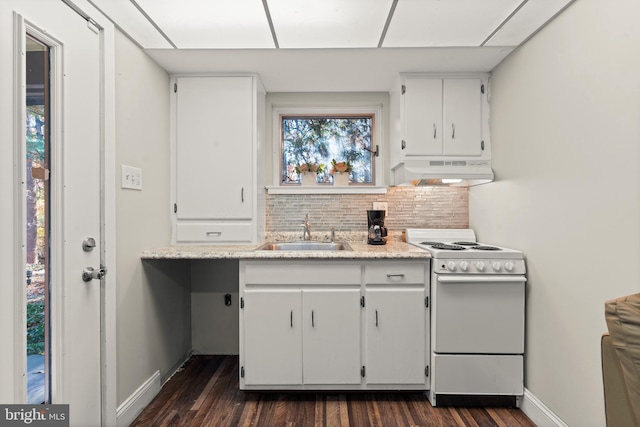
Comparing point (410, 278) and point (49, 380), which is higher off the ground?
point (410, 278)

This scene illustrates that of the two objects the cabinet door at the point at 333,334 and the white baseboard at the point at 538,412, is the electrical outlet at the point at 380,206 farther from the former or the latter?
the white baseboard at the point at 538,412

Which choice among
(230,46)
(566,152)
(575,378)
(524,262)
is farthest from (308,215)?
(575,378)

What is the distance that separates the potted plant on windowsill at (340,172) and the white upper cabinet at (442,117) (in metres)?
0.54

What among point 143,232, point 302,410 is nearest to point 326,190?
point 143,232

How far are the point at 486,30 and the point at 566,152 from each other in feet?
2.57

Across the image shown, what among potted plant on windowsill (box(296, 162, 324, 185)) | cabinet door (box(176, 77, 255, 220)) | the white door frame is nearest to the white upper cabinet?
potted plant on windowsill (box(296, 162, 324, 185))

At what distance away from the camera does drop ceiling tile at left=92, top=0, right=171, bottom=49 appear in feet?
5.12

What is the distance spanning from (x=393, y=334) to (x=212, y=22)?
79.0 inches

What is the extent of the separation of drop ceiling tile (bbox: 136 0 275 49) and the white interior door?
0.35m

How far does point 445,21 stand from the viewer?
5.58 feet

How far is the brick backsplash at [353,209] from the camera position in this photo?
272cm

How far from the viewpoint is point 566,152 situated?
5.22 ft

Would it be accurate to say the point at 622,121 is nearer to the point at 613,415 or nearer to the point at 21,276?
the point at 613,415

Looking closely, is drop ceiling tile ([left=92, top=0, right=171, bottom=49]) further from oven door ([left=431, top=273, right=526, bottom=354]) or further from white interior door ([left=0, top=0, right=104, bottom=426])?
oven door ([left=431, top=273, right=526, bottom=354])
